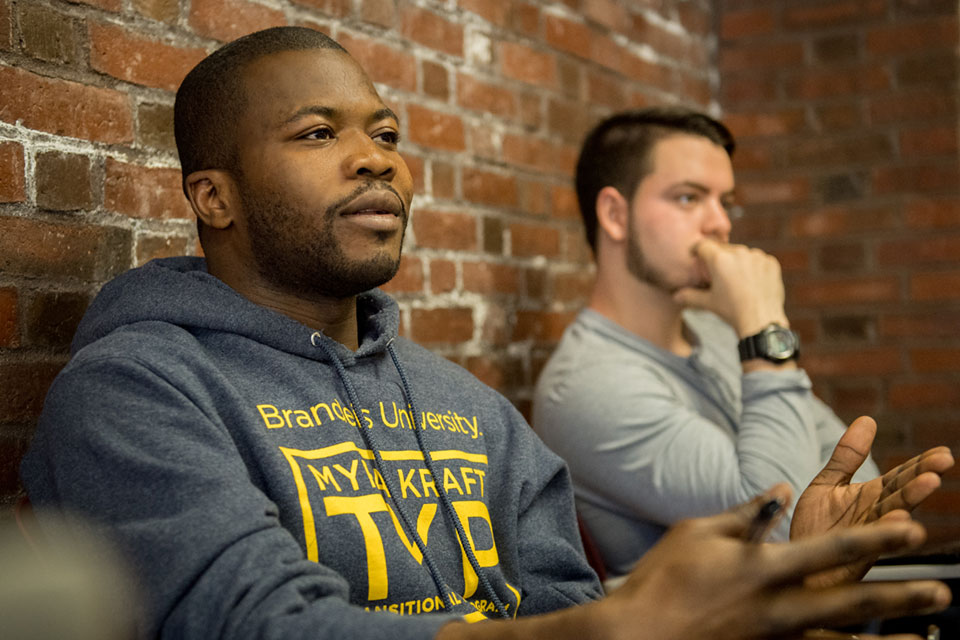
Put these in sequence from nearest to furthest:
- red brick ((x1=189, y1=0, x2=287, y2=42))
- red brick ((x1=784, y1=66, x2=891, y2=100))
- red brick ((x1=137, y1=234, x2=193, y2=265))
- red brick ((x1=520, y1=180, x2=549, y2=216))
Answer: red brick ((x1=137, y1=234, x2=193, y2=265))
red brick ((x1=189, y1=0, x2=287, y2=42))
red brick ((x1=520, y1=180, x2=549, y2=216))
red brick ((x1=784, y1=66, x2=891, y2=100))

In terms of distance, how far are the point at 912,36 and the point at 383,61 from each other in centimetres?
180

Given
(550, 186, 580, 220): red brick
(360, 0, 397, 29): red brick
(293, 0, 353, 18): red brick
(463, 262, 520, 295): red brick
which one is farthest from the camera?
(550, 186, 580, 220): red brick

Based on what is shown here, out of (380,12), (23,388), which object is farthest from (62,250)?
(380,12)

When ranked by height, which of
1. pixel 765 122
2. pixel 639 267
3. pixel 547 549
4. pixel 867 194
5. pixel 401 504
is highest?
pixel 765 122

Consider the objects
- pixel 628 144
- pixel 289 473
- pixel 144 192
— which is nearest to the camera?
pixel 289 473

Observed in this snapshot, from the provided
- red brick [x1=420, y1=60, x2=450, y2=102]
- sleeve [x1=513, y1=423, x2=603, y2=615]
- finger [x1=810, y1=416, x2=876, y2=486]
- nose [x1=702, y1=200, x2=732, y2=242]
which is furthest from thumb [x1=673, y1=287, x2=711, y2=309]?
finger [x1=810, y1=416, x2=876, y2=486]

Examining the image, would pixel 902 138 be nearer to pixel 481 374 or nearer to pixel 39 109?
pixel 481 374

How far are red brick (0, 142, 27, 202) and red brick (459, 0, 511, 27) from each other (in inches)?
44.4

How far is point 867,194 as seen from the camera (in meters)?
2.95

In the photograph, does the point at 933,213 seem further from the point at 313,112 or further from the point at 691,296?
the point at 313,112

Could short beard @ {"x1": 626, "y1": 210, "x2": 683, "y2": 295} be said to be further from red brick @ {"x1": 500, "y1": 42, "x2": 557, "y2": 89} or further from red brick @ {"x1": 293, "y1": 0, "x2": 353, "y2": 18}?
red brick @ {"x1": 293, "y1": 0, "x2": 353, "y2": 18}

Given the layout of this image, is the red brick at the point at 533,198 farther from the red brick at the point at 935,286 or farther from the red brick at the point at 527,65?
the red brick at the point at 935,286

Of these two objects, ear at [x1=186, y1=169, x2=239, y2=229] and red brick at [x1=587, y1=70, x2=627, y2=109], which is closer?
ear at [x1=186, y1=169, x2=239, y2=229]

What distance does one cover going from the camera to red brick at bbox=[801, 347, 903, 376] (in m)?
2.92
